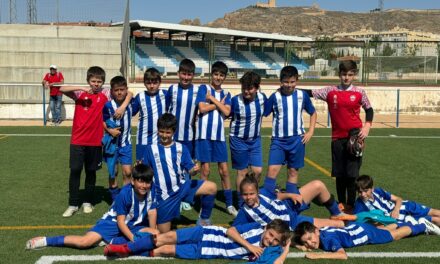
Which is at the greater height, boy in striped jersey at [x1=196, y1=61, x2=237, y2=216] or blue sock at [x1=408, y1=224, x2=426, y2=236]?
boy in striped jersey at [x1=196, y1=61, x2=237, y2=216]

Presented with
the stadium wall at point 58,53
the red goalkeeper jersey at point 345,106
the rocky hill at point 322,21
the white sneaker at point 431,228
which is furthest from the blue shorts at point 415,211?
the rocky hill at point 322,21

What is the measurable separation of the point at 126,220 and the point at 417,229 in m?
3.03

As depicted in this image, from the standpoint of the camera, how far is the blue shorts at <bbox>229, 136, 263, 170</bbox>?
6.00 m

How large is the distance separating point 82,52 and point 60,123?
7825mm

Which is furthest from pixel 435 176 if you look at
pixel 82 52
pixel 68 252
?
pixel 82 52

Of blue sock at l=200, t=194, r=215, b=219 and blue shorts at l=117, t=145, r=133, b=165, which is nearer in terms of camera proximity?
blue sock at l=200, t=194, r=215, b=219

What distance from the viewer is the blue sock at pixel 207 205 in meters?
5.32

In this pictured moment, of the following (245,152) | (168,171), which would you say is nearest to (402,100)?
(245,152)

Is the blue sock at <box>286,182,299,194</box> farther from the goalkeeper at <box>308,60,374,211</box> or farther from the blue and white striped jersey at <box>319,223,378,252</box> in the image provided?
the blue and white striped jersey at <box>319,223,378,252</box>

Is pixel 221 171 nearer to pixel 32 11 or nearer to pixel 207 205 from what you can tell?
pixel 207 205

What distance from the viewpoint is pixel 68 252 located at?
→ 15.3 feet

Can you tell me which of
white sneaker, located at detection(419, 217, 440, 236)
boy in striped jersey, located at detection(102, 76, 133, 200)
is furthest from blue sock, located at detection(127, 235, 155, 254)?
white sneaker, located at detection(419, 217, 440, 236)

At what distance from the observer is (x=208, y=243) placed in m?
4.67

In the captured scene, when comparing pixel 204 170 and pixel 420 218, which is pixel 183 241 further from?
pixel 420 218
